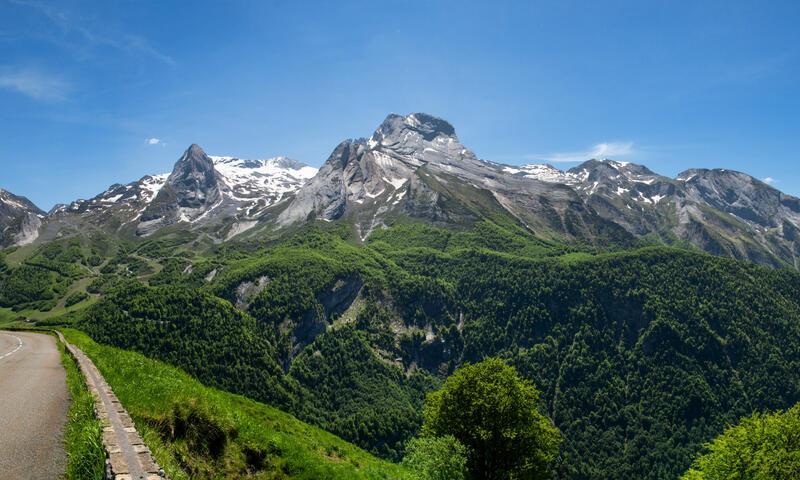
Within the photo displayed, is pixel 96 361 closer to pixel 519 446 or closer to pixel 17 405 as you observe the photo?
pixel 17 405

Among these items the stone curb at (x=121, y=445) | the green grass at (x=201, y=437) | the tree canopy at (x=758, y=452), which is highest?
the stone curb at (x=121, y=445)

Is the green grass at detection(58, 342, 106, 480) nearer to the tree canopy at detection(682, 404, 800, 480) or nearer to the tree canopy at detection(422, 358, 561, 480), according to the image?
the tree canopy at detection(422, 358, 561, 480)

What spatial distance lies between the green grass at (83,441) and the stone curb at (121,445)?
0.77 feet

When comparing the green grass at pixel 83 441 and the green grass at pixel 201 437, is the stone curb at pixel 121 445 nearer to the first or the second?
the green grass at pixel 83 441

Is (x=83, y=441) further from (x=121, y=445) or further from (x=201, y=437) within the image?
(x=201, y=437)

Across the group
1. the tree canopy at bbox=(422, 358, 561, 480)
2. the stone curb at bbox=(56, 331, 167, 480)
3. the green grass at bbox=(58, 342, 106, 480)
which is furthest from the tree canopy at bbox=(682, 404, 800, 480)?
the green grass at bbox=(58, 342, 106, 480)

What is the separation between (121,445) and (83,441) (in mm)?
2119

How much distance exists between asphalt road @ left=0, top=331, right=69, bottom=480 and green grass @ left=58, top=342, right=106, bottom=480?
1.20 ft

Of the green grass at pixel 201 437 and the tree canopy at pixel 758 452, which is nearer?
the green grass at pixel 201 437

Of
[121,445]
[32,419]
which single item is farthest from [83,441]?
[32,419]

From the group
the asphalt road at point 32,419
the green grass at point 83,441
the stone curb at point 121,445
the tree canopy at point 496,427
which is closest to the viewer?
the stone curb at point 121,445

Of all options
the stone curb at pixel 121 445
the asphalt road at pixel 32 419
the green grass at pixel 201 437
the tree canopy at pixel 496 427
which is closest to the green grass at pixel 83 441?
the stone curb at pixel 121 445

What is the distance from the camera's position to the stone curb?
1234 centimetres

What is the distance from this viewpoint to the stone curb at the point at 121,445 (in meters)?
12.3
